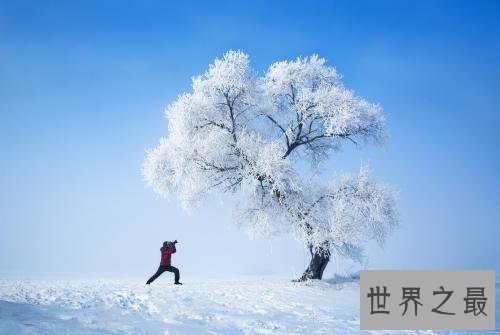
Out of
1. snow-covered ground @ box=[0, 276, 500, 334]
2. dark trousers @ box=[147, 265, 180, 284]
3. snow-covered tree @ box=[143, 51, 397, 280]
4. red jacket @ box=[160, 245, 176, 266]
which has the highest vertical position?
snow-covered tree @ box=[143, 51, 397, 280]

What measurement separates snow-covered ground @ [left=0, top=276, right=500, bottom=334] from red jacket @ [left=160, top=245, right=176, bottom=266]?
6.04 ft

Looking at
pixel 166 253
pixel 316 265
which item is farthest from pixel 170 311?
pixel 316 265

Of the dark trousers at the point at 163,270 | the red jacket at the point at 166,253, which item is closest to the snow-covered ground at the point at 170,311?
the dark trousers at the point at 163,270

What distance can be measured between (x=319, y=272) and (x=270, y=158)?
596 cm

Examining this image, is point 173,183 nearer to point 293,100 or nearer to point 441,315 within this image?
point 293,100

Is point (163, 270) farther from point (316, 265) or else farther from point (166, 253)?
point (316, 265)

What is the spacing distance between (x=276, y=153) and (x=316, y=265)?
221 inches

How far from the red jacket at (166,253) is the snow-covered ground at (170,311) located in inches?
72.4

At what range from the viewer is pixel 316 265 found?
20.8 m

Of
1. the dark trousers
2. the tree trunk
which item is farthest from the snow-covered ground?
the tree trunk

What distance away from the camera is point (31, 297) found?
13.3 meters

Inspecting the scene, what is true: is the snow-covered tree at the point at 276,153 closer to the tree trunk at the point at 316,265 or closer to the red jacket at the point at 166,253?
the tree trunk at the point at 316,265

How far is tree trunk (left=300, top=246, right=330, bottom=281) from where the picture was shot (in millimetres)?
20656

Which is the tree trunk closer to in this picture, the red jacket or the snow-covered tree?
the snow-covered tree
